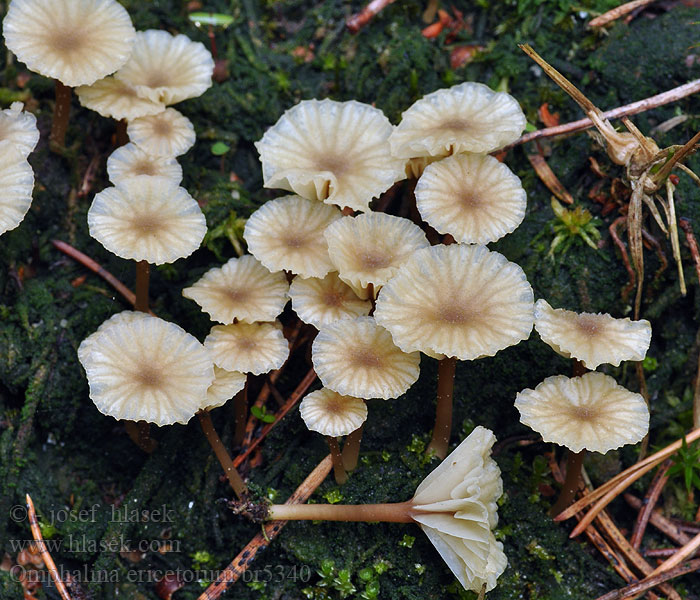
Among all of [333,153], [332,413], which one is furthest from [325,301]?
[333,153]

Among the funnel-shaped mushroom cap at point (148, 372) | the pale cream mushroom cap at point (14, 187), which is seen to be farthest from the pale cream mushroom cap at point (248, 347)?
the pale cream mushroom cap at point (14, 187)

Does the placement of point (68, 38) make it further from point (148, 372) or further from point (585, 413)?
point (585, 413)

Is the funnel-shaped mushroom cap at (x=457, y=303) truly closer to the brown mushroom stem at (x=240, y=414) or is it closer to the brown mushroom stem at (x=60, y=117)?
the brown mushroom stem at (x=240, y=414)

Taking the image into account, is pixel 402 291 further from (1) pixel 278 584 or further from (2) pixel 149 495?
(2) pixel 149 495

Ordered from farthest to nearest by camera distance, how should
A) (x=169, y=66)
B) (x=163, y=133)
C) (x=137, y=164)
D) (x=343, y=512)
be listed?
(x=169, y=66)
(x=163, y=133)
(x=137, y=164)
(x=343, y=512)

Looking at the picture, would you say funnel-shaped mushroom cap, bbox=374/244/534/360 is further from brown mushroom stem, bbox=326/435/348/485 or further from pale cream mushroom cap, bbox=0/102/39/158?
pale cream mushroom cap, bbox=0/102/39/158

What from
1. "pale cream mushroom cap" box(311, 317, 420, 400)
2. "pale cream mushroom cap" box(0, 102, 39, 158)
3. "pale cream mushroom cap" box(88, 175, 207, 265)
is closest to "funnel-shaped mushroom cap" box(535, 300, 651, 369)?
"pale cream mushroom cap" box(311, 317, 420, 400)
